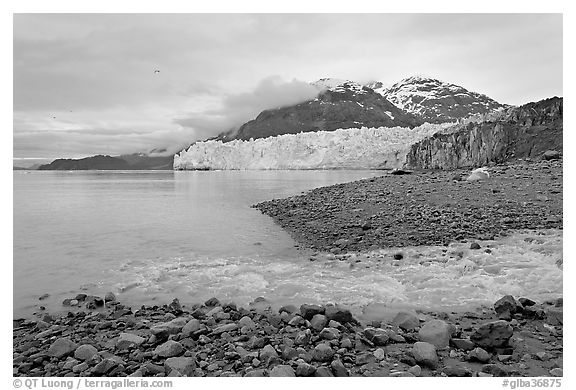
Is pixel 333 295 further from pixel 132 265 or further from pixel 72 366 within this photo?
pixel 132 265

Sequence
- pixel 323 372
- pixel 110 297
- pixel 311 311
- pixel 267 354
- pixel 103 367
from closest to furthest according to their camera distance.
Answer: pixel 323 372 < pixel 103 367 < pixel 267 354 < pixel 311 311 < pixel 110 297

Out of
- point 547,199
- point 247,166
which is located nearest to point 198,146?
point 247,166

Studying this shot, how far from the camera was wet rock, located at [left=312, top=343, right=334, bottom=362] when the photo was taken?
3.25 metres

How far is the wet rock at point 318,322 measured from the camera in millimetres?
3873

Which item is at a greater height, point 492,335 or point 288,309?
point 492,335

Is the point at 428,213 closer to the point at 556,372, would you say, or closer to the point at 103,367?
the point at 556,372

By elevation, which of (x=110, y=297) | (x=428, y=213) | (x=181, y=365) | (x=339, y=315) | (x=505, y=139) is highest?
(x=505, y=139)

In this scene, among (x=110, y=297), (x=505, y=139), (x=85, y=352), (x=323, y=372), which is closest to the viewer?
(x=323, y=372)

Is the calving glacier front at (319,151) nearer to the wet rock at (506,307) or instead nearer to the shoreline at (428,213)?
the shoreline at (428,213)

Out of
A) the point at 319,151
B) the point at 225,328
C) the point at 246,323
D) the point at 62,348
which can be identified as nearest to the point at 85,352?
the point at 62,348

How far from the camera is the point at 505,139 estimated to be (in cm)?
3081

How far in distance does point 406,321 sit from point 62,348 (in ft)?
10.8

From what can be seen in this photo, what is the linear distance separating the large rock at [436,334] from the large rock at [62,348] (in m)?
3.22

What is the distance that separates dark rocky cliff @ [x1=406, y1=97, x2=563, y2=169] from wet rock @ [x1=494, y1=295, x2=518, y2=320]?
2542cm
